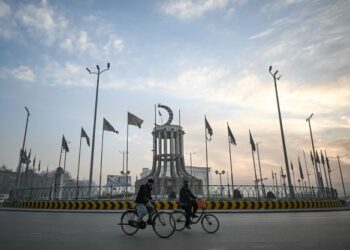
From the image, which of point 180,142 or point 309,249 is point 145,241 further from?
point 180,142

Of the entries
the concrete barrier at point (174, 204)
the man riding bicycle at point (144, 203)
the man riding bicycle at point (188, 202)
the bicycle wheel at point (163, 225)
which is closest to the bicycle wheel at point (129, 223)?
the man riding bicycle at point (144, 203)

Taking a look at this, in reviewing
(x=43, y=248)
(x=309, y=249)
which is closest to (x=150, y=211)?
(x=43, y=248)

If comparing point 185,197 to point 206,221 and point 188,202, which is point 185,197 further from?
point 206,221

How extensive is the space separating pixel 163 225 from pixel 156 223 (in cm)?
27

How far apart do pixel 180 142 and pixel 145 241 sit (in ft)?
160

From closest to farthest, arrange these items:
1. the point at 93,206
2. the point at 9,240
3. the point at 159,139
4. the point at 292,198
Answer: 1. the point at 9,240
2. the point at 93,206
3. the point at 292,198
4. the point at 159,139

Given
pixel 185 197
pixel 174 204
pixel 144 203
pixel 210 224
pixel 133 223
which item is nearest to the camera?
pixel 133 223

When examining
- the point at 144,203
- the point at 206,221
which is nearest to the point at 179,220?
the point at 206,221

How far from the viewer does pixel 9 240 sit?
26.0 ft

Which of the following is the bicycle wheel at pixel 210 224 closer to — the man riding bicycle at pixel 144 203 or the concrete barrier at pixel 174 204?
the man riding bicycle at pixel 144 203

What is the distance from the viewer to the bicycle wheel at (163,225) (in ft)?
29.3

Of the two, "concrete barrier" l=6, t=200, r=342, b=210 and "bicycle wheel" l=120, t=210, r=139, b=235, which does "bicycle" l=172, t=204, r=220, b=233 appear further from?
"concrete barrier" l=6, t=200, r=342, b=210

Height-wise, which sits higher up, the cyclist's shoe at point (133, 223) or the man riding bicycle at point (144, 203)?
the man riding bicycle at point (144, 203)

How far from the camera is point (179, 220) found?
10555 millimetres
